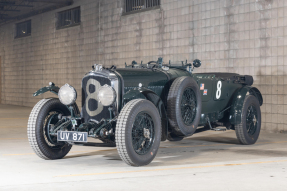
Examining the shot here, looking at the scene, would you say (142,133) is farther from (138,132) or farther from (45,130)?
(45,130)

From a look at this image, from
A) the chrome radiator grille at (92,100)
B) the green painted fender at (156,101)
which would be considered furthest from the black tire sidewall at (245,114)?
the chrome radiator grille at (92,100)

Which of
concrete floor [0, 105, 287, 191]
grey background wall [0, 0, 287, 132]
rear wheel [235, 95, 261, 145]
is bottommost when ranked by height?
concrete floor [0, 105, 287, 191]

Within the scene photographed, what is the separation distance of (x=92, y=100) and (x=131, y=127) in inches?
35.7

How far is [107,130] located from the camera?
17.8 ft

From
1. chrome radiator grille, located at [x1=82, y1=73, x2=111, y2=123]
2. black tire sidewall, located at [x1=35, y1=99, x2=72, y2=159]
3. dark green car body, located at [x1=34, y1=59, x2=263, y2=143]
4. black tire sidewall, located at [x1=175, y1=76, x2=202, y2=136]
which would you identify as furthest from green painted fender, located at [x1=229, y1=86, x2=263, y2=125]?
black tire sidewall, located at [x1=35, y1=99, x2=72, y2=159]

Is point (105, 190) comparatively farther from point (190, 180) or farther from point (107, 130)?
point (107, 130)

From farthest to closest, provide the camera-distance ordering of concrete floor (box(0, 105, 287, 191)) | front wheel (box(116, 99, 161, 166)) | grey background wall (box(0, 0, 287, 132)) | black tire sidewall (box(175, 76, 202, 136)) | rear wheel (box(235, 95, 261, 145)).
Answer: grey background wall (box(0, 0, 287, 132)), rear wheel (box(235, 95, 261, 145)), black tire sidewall (box(175, 76, 202, 136)), front wheel (box(116, 99, 161, 166)), concrete floor (box(0, 105, 287, 191))

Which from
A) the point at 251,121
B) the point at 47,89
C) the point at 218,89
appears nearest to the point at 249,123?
the point at 251,121

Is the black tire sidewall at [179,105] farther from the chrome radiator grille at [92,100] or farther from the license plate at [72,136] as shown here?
the license plate at [72,136]

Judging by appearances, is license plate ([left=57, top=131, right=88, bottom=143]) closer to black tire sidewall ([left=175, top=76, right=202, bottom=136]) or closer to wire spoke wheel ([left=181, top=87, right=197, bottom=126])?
black tire sidewall ([left=175, top=76, right=202, bottom=136])

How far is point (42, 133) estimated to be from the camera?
18.7 feet

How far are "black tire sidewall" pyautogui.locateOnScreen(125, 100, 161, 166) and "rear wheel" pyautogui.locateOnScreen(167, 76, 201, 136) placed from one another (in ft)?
1.20

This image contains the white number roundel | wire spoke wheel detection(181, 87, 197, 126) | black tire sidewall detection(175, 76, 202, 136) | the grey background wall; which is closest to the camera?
black tire sidewall detection(175, 76, 202, 136)

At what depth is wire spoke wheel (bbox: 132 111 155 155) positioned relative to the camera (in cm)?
534
